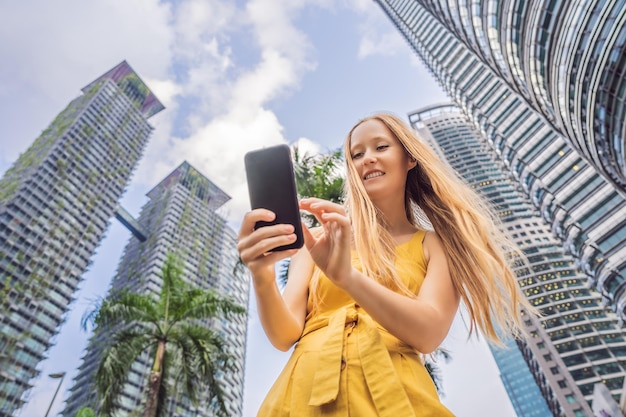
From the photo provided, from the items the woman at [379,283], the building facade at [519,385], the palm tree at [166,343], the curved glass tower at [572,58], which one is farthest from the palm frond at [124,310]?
the building facade at [519,385]

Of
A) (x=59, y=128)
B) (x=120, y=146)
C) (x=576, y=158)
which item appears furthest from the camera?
(x=120, y=146)

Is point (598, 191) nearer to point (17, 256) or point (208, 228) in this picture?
point (208, 228)

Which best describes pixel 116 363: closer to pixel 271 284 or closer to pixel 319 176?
pixel 319 176

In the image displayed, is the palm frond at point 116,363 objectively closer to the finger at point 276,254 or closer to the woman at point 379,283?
the woman at point 379,283

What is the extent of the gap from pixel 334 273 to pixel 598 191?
59633 mm

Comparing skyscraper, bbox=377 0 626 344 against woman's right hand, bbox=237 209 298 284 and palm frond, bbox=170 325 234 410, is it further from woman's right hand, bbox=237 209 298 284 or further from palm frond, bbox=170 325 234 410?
woman's right hand, bbox=237 209 298 284

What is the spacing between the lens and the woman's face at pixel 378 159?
183cm

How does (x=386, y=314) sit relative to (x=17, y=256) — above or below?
below

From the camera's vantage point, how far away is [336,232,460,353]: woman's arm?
119cm

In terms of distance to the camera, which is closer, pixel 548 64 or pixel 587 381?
pixel 548 64

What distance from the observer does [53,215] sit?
229ft

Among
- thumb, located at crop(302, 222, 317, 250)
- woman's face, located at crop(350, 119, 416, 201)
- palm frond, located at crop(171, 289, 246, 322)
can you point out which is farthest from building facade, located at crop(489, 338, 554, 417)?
thumb, located at crop(302, 222, 317, 250)

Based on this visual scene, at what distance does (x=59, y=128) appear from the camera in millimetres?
78688

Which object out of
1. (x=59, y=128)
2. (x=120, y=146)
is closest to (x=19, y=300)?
(x=59, y=128)
